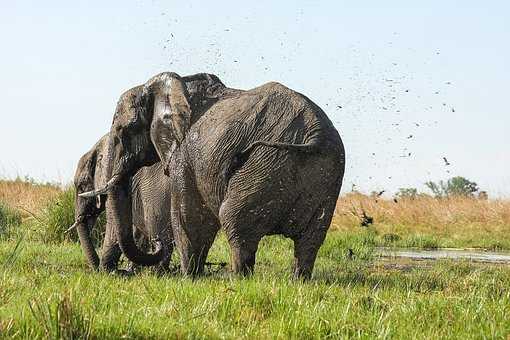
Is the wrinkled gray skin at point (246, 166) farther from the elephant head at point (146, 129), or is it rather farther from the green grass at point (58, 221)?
the green grass at point (58, 221)

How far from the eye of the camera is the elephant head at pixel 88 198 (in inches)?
390

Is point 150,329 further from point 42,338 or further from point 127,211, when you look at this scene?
point 127,211

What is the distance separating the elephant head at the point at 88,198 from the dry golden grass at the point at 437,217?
845 cm

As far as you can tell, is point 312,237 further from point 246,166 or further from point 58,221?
point 58,221

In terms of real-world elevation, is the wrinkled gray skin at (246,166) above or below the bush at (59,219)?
above

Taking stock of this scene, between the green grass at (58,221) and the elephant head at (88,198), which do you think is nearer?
the elephant head at (88,198)

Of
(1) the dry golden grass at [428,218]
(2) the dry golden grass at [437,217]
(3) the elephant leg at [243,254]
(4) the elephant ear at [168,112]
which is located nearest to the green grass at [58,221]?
(1) the dry golden grass at [428,218]

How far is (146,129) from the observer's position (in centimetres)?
841

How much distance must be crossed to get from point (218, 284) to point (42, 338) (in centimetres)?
260

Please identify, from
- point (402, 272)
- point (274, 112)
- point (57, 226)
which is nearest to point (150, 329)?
point (274, 112)

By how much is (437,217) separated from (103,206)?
11.8 meters

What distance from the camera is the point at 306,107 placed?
702 cm

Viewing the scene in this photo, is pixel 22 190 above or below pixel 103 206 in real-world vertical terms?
below

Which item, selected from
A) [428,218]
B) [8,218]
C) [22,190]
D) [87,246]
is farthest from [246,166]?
[22,190]
